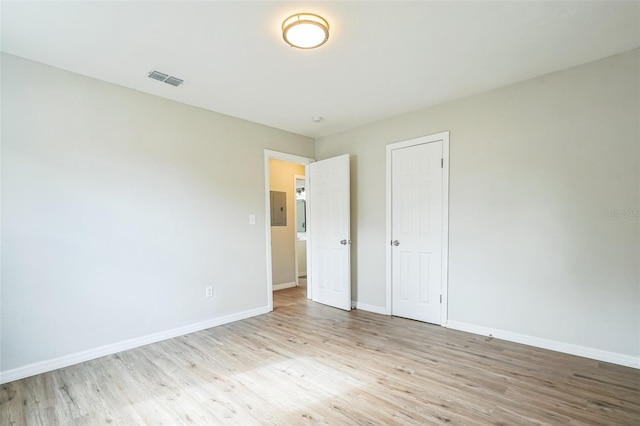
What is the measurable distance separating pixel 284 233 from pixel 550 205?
408 cm

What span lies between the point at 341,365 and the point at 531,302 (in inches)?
75.7

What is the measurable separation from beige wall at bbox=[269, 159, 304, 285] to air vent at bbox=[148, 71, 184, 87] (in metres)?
2.71

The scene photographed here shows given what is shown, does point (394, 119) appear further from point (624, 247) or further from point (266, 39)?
point (624, 247)

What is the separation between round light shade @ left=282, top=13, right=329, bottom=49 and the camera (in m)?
1.97

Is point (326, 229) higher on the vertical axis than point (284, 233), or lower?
higher

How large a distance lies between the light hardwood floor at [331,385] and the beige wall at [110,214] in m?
0.42

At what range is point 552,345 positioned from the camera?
109 inches

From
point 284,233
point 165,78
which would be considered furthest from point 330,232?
point 165,78

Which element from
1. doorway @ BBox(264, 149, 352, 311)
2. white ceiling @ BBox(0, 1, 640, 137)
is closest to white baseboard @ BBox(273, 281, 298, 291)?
doorway @ BBox(264, 149, 352, 311)

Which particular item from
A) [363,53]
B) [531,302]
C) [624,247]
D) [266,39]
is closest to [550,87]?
[624,247]

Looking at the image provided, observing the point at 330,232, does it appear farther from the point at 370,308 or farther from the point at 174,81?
the point at 174,81

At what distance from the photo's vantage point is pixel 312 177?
4.69m

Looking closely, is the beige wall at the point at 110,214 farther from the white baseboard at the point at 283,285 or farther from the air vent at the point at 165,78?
the white baseboard at the point at 283,285

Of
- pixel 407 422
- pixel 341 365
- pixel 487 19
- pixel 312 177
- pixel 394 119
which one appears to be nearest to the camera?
pixel 407 422
